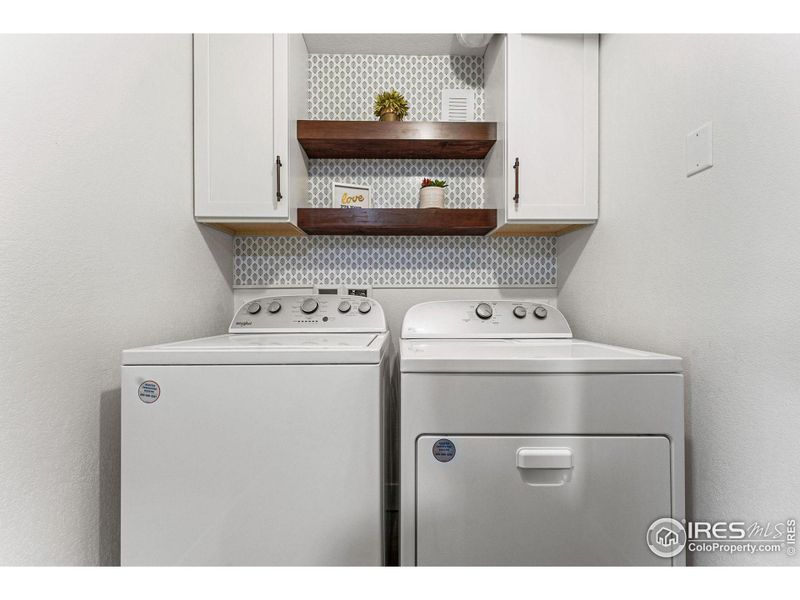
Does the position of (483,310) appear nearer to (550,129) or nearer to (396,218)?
(396,218)

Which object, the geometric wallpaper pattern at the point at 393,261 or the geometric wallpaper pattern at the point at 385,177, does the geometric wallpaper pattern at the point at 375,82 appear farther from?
the geometric wallpaper pattern at the point at 393,261

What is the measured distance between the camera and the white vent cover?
6.16ft

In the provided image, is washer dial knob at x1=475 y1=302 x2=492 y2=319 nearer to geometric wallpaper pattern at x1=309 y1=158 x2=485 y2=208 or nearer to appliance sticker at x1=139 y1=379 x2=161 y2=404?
geometric wallpaper pattern at x1=309 y1=158 x2=485 y2=208

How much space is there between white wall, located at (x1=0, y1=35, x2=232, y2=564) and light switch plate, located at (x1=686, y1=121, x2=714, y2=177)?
1525mm

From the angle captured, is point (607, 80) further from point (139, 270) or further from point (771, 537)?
point (139, 270)

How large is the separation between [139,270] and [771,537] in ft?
5.48

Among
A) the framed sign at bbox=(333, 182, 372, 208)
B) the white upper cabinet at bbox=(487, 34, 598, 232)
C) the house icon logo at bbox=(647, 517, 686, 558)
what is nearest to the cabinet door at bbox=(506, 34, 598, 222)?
the white upper cabinet at bbox=(487, 34, 598, 232)

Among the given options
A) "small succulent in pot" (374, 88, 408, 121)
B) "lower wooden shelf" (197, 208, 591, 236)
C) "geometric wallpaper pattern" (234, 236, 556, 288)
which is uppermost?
"small succulent in pot" (374, 88, 408, 121)

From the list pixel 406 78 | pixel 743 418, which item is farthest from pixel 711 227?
pixel 406 78

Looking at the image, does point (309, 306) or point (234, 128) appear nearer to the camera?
point (234, 128)

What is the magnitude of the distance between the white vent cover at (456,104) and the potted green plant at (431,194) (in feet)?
1.18

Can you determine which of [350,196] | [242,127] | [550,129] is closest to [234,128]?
[242,127]

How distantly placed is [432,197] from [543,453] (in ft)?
3.73

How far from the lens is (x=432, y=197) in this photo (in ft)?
5.67
